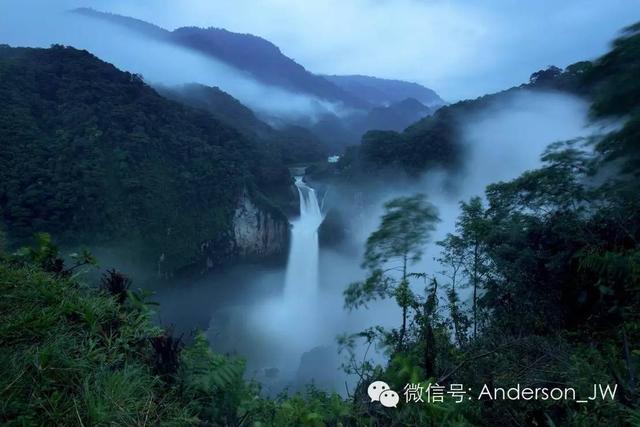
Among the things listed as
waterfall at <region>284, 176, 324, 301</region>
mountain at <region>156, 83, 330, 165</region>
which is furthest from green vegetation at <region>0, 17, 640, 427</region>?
mountain at <region>156, 83, 330, 165</region>

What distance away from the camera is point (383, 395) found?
2.88 metres

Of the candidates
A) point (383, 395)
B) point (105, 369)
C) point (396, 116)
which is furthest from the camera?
point (396, 116)

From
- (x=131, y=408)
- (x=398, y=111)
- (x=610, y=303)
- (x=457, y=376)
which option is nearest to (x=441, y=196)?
(x=610, y=303)

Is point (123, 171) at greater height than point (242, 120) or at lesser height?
lesser

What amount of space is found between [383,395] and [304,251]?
1535 inches

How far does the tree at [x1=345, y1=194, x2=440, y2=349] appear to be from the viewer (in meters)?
8.81

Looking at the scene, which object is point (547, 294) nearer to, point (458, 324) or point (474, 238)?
point (458, 324)

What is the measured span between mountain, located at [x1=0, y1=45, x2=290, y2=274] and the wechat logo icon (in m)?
30.8

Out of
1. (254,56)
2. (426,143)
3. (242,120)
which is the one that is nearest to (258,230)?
(426,143)

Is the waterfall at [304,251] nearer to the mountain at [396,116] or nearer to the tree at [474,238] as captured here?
the tree at [474,238]

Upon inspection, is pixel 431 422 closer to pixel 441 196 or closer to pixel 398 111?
pixel 441 196

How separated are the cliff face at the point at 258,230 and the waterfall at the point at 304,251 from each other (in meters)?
1.82

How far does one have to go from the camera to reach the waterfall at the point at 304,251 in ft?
121

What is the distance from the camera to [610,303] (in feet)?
19.7
